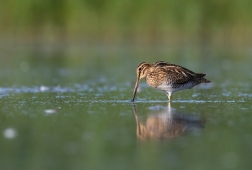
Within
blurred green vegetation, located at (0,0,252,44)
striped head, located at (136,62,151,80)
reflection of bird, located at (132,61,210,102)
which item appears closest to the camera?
reflection of bird, located at (132,61,210,102)

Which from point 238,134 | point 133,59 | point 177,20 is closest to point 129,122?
point 238,134

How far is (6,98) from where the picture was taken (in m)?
Result: 10.0

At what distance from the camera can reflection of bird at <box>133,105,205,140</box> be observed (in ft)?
22.6

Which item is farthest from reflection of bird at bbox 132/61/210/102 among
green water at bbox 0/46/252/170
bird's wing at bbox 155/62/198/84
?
green water at bbox 0/46/252/170

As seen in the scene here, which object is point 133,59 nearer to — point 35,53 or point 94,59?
point 94,59

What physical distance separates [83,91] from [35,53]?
32.6 ft

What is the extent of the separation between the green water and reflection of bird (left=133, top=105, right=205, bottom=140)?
24 millimetres

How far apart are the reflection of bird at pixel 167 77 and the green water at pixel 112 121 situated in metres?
0.22

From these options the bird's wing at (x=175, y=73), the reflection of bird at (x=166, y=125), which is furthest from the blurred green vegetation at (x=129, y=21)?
the reflection of bird at (x=166, y=125)

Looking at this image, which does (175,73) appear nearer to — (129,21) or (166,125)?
(166,125)

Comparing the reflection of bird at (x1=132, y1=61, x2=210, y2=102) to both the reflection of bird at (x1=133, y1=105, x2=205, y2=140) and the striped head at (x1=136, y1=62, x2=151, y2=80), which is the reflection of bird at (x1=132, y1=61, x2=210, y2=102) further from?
the reflection of bird at (x1=133, y1=105, x2=205, y2=140)

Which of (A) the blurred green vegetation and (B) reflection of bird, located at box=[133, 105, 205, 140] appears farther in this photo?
(A) the blurred green vegetation

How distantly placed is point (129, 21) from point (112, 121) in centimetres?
1559

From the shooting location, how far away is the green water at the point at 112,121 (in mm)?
5809
